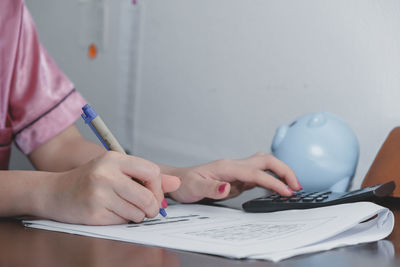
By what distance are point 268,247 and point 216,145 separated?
0.80 meters

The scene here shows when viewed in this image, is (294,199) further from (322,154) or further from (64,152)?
(64,152)

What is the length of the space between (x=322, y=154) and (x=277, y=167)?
10 cm

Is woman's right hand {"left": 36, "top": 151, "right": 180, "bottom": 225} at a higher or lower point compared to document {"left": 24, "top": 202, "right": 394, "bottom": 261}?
higher

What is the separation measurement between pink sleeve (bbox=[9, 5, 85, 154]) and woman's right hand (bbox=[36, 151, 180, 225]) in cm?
43

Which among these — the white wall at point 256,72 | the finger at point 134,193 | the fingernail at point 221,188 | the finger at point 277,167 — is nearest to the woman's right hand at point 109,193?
the finger at point 134,193

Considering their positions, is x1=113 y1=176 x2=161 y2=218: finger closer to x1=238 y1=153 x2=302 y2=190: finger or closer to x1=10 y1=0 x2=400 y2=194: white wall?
x1=238 y1=153 x2=302 y2=190: finger

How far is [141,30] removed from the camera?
141cm

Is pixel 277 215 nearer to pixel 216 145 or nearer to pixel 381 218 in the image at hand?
pixel 381 218

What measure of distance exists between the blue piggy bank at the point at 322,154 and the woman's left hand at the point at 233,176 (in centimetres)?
6

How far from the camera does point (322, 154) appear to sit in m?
0.85

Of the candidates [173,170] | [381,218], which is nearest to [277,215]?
[381,218]

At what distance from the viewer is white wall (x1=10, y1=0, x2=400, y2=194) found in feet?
3.25

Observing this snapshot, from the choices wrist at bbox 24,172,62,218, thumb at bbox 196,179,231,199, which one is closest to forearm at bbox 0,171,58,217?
wrist at bbox 24,172,62,218

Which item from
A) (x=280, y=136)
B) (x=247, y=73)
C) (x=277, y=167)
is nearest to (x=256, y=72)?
(x=247, y=73)
